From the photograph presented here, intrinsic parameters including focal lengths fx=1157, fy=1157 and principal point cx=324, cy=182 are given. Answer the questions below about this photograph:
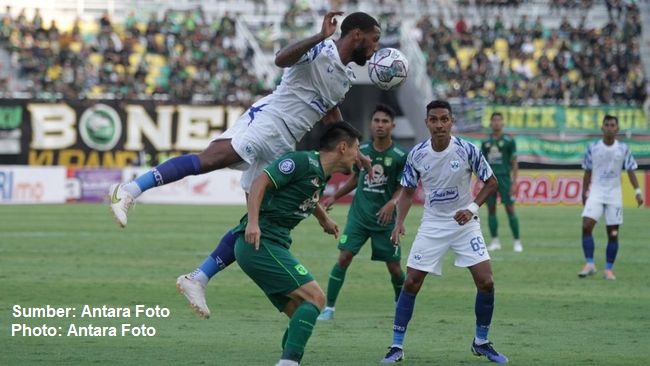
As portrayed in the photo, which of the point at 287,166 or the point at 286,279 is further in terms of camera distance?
the point at 286,279

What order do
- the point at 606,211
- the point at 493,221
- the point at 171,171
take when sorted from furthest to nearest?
the point at 493,221 → the point at 606,211 → the point at 171,171

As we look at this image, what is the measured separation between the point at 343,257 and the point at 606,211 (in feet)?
20.0

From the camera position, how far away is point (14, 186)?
123ft

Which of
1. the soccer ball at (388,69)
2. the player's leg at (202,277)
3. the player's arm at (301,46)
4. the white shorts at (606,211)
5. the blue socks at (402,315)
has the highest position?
the player's arm at (301,46)

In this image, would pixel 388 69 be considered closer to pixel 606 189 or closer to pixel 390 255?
pixel 390 255

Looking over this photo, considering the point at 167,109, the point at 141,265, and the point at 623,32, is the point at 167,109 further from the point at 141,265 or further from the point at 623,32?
the point at 141,265

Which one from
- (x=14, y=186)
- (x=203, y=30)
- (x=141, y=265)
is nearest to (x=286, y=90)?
(x=141, y=265)

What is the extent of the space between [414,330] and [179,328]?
2.45m

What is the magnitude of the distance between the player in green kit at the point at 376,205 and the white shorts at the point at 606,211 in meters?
5.44

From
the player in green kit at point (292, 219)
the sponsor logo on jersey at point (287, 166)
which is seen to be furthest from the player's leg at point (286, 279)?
the sponsor logo on jersey at point (287, 166)

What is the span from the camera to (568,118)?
143ft

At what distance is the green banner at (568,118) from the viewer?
1695 inches

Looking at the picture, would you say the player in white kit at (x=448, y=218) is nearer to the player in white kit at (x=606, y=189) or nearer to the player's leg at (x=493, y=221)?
the player in white kit at (x=606, y=189)

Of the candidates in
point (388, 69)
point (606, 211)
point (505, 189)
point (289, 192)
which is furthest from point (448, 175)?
point (505, 189)
